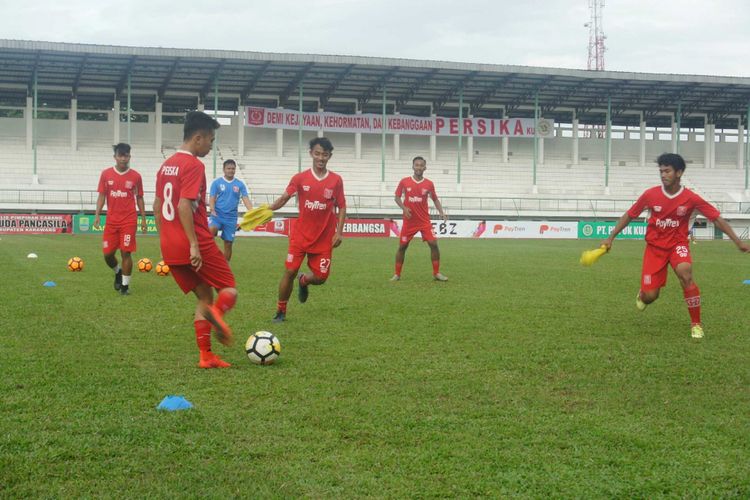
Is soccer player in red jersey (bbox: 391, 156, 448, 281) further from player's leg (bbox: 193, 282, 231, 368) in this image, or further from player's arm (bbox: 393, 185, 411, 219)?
player's leg (bbox: 193, 282, 231, 368)

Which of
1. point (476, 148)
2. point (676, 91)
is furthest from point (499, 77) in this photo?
point (676, 91)

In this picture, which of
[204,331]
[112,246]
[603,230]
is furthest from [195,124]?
[603,230]

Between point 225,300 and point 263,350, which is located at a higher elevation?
point 225,300

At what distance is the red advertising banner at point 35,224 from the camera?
37906 mm

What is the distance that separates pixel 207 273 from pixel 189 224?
1.71 ft

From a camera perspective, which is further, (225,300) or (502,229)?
(502,229)

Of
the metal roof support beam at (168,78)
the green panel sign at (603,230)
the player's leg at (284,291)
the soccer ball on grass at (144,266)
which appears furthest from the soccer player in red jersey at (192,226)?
the metal roof support beam at (168,78)

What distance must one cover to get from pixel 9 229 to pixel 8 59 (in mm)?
12394

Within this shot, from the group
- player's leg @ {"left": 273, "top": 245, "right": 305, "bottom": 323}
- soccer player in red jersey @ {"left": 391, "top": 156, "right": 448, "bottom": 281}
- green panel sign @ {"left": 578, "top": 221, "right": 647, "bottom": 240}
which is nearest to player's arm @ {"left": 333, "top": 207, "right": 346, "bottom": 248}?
player's leg @ {"left": 273, "top": 245, "right": 305, "bottom": 323}

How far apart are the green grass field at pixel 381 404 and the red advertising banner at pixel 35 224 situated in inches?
1179

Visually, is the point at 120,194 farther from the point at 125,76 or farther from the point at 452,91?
the point at 452,91

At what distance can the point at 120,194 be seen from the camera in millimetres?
11602

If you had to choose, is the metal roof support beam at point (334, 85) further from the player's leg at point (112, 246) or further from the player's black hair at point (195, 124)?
the player's black hair at point (195, 124)

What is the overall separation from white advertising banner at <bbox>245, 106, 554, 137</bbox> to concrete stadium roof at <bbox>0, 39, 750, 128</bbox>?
1469mm
